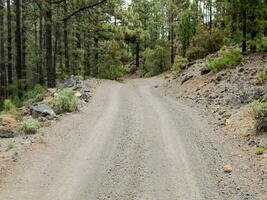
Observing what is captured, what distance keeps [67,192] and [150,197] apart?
1.71 m

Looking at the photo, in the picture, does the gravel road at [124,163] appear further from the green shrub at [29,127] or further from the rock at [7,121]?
the rock at [7,121]

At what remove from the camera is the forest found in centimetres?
2526

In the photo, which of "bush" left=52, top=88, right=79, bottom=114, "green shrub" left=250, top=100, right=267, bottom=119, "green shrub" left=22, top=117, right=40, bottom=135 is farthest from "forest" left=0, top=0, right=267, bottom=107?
"green shrub" left=22, top=117, right=40, bottom=135

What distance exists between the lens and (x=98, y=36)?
40812 mm

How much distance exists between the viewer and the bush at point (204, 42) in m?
34.7

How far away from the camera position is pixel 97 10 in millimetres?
31062

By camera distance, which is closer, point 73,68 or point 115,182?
point 115,182

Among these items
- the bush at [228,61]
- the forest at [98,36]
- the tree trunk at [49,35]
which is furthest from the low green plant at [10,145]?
the bush at [228,61]

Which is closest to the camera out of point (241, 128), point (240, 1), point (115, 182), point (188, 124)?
point (115, 182)

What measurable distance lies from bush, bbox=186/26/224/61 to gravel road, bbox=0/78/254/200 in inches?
729

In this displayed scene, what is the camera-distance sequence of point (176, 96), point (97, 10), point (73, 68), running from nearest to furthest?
Answer: point (176, 96), point (97, 10), point (73, 68)

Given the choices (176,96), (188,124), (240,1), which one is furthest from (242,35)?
(188,124)

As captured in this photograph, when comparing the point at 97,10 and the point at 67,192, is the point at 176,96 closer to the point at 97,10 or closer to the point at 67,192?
the point at 97,10

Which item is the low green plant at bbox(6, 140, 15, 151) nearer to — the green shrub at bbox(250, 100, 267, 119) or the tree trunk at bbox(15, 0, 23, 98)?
the green shrub at bbox(250, 100, 267, 119)
